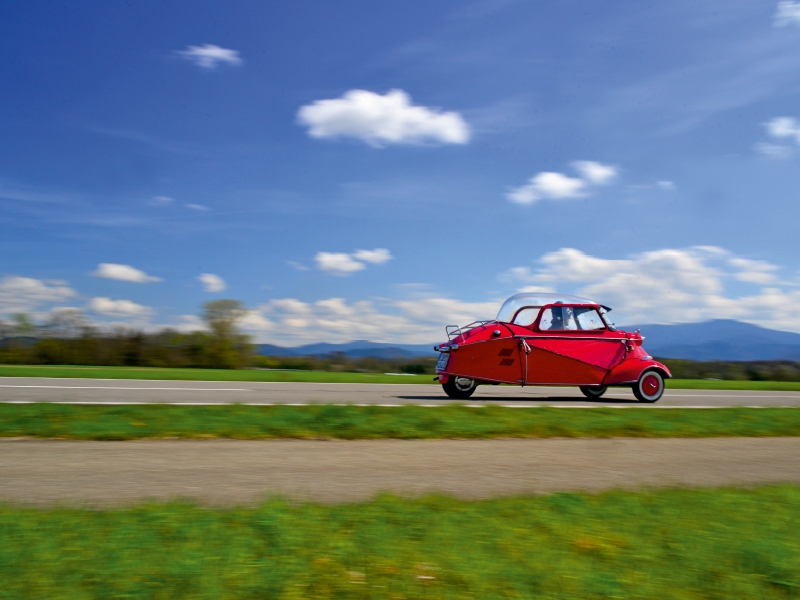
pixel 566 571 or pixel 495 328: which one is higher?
pixel 495 328

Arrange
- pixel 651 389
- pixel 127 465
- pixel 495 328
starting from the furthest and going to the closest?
pixel 651 389 < pixel 495 328 < pixel 127 465

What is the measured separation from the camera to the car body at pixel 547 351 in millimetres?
14109

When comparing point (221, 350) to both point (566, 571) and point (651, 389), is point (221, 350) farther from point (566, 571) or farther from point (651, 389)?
point (566, 571)

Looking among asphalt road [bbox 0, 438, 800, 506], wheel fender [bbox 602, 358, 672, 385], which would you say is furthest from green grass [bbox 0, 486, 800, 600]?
wheel fender [bbox 602, 358, 672, 385]

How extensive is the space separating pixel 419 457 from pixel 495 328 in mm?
7169

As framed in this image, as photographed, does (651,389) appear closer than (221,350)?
Yes

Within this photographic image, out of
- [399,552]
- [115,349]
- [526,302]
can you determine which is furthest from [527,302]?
[115,349]

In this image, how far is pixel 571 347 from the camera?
14.5m

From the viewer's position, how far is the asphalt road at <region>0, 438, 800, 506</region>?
5363mm

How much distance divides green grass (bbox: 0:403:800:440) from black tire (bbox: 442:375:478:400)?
3.06m

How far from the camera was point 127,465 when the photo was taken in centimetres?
631

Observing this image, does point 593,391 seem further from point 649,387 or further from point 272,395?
point 272,395

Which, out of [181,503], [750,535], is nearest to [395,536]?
[181,503]

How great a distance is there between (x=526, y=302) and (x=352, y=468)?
8.89 metres
